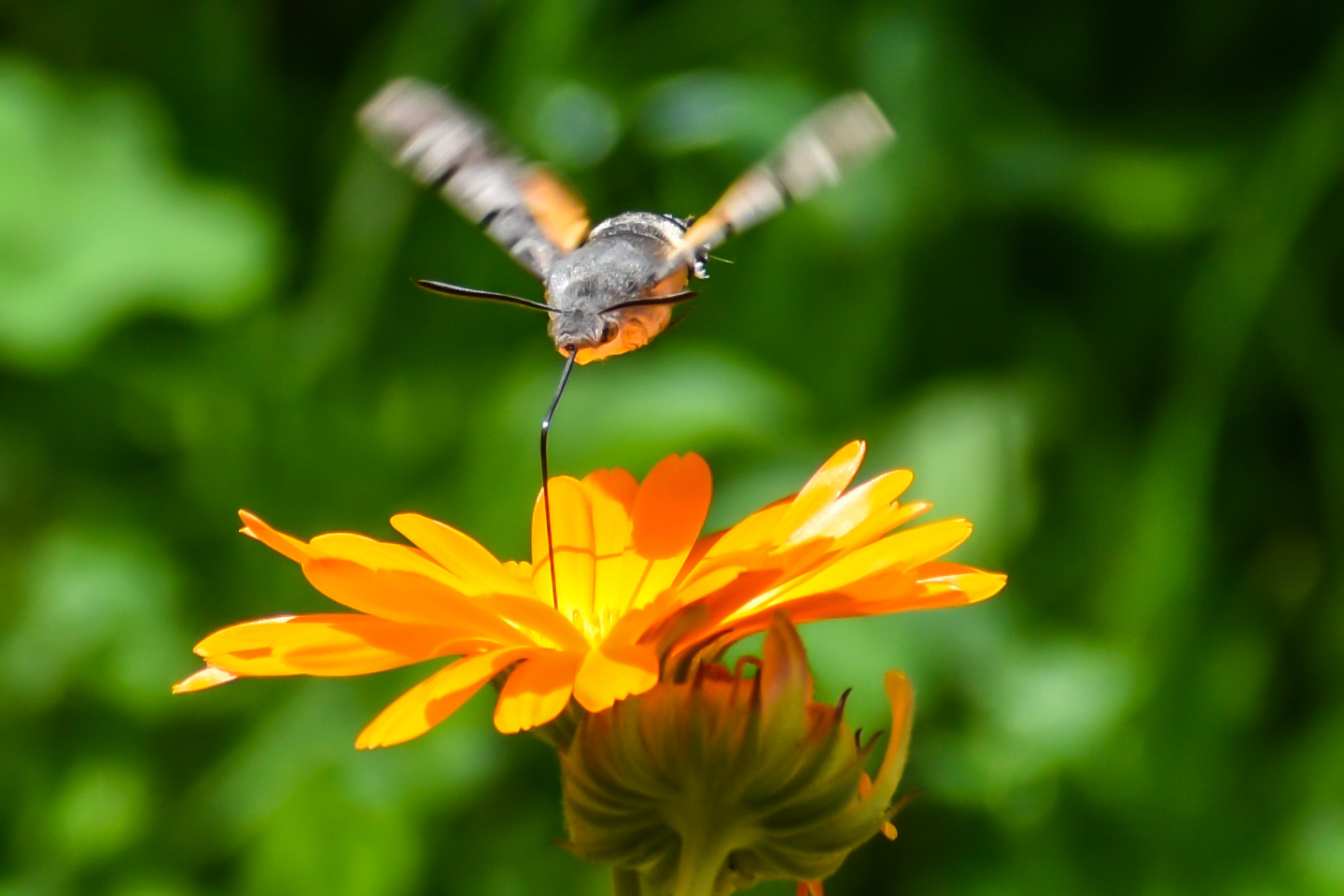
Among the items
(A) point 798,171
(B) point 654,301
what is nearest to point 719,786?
(B) point 654,301

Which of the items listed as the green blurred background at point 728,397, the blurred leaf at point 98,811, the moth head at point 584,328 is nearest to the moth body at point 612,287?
the moth head at point 584,328

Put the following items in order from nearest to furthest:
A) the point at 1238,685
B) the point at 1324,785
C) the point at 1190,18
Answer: the point at 1324,785
the point at 1238,685
the point at 1190,18

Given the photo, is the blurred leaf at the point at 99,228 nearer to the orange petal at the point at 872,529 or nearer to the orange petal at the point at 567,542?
the orange petal at the point at 567,542

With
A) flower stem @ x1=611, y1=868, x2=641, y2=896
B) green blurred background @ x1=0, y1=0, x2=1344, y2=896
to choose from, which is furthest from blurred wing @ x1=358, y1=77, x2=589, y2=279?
green blurred background @ x1=0, y1=0, x2=1344, y2=896

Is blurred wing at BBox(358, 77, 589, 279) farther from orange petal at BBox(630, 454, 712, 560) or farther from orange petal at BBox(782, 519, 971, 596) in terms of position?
orange petal at BBox(782, 519, 971, 596)

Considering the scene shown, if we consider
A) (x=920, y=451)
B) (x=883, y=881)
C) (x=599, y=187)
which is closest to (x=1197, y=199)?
(x=920, y=451)

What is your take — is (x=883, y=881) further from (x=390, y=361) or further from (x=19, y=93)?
(x=19, y=93)
